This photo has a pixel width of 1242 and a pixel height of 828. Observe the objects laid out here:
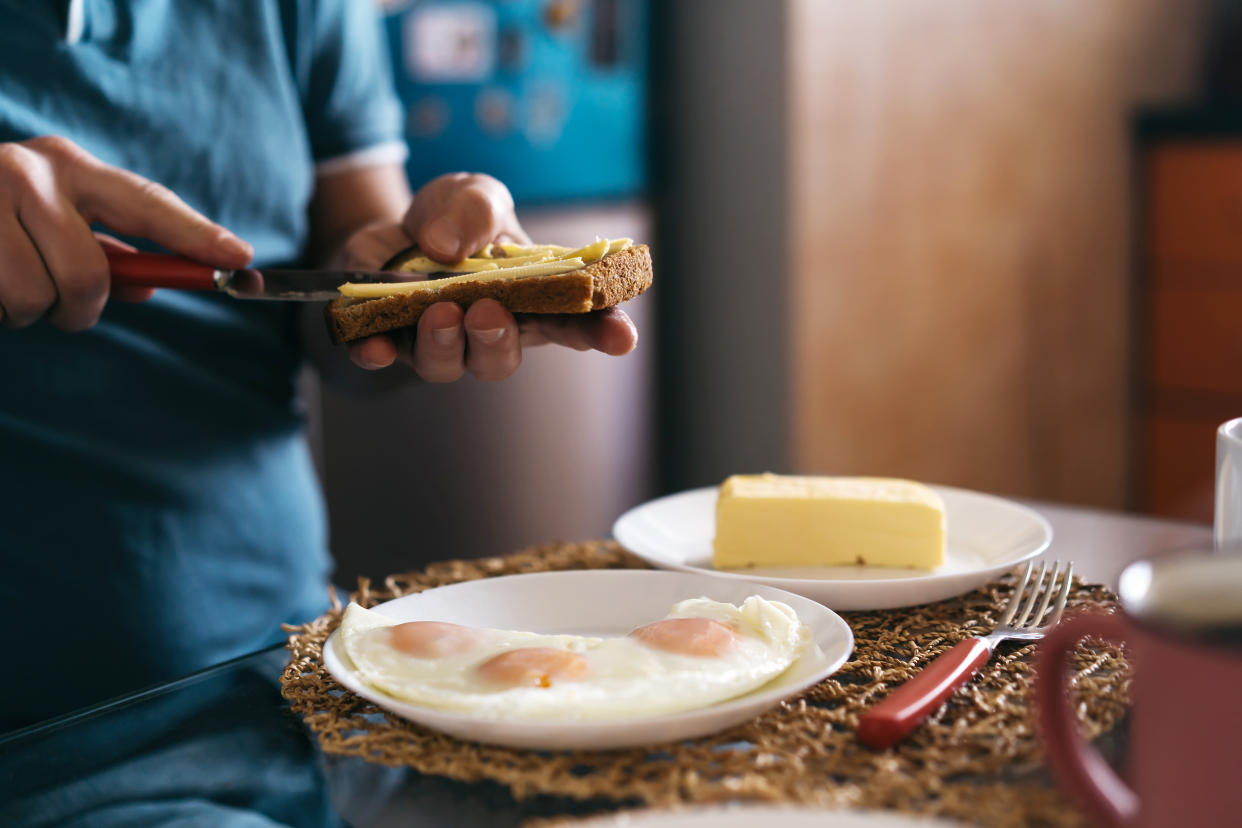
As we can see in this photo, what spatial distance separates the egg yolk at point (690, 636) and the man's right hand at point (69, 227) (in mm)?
460

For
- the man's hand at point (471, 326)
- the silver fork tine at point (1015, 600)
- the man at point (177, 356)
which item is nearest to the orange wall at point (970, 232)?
the man at point (177, 356)

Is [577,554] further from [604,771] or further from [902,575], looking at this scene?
[604,771]

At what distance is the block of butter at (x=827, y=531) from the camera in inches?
34.3

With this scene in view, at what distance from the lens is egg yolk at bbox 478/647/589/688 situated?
60cm

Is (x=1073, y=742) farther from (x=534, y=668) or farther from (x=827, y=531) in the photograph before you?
(x=827, y=531)

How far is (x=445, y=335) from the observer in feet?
2.81

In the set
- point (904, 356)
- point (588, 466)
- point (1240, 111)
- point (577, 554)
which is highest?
point (1240, 111)

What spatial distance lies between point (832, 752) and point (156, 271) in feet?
2.03

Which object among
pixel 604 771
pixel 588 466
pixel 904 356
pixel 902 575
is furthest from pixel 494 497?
pixel 604 771

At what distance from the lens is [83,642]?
1074mm

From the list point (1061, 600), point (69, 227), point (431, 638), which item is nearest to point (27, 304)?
point (69, 227)

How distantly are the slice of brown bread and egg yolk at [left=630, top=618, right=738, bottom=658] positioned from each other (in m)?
0.28

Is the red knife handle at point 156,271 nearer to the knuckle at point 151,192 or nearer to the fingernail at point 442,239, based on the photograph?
the knuckle at point 151,192

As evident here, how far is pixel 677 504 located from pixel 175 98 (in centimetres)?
64
